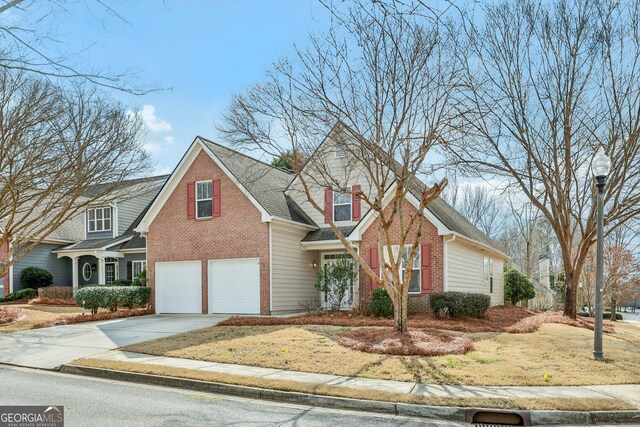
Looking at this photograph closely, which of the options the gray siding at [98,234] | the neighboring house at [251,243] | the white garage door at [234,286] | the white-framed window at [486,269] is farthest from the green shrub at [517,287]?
the gray siding at [98,234]

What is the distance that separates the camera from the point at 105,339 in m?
13.8

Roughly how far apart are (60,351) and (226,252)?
8.33 metres

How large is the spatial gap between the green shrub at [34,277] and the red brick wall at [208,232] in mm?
12364

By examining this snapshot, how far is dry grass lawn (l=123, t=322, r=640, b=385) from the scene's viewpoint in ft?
29.9

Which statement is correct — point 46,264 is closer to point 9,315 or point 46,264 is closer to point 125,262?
point 125,262

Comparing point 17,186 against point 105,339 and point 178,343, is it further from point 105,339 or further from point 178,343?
point 178,343

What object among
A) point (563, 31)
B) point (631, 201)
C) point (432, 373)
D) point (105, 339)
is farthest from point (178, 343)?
point (631, 201)

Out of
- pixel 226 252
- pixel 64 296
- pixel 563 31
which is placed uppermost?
pixel 563 31

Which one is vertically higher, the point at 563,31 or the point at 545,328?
the point at 563,31

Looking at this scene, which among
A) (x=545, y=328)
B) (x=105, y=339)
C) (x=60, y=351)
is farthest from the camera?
(x=545, y=328)

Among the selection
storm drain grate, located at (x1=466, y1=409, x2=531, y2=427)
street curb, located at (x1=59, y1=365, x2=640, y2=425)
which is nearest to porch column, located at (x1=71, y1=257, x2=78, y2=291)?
street curb, located at (x1=59, y1=365, x2=640, y2=425)

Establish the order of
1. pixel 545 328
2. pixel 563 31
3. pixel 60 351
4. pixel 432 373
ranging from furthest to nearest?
pixel 563 31 → pixel 545 328 → pixel 60 351 → pixel 432 373

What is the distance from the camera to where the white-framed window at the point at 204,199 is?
2058 centimetres

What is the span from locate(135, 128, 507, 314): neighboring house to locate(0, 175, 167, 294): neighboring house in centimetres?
759
